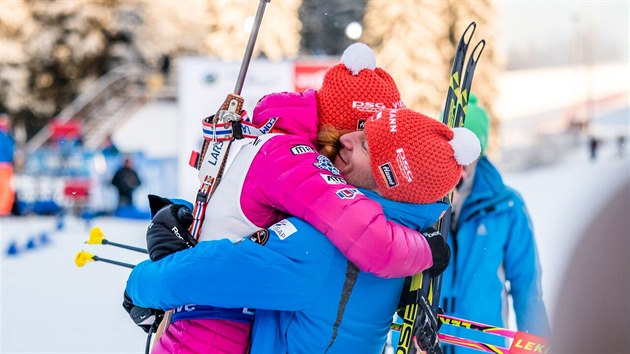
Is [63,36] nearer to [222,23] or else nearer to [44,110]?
[44,110]

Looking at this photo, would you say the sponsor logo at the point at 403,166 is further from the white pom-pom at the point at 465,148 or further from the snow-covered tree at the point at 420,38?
the snow-covered tree at the point at 420,38

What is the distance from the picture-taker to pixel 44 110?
35250mm

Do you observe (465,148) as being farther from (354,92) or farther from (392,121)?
(354,92)

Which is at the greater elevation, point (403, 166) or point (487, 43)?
point (487, 43)

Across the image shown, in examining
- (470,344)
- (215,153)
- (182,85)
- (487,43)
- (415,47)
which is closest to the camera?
(215,153)

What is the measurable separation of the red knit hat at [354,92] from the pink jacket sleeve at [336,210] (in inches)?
11.2

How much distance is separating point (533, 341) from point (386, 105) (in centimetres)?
83

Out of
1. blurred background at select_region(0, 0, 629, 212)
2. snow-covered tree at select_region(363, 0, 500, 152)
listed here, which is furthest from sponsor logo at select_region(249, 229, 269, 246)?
snow-covered tree at select_region(363, 0, 500, 152)

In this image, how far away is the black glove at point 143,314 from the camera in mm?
2273

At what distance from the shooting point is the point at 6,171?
14.0 meters

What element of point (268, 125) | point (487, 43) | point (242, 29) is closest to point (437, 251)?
point (268, 125)

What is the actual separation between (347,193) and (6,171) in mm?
13331

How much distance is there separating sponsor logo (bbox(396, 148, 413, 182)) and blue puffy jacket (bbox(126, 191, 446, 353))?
92 millimetres

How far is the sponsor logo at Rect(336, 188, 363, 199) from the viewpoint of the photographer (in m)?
1.92
